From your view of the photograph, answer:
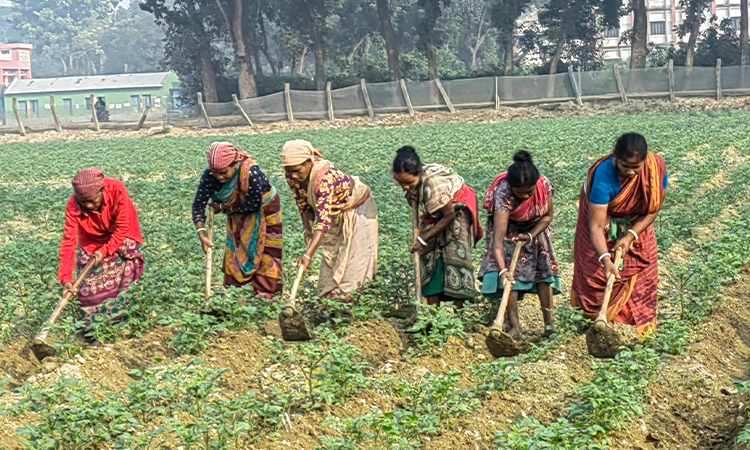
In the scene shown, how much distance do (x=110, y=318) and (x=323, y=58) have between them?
34335 mm

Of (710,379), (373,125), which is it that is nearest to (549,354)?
(710,379)

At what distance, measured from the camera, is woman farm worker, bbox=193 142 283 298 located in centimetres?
750

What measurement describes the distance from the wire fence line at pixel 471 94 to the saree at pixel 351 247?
29061mm

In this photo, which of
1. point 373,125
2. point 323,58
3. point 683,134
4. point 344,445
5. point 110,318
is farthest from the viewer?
point 323,58

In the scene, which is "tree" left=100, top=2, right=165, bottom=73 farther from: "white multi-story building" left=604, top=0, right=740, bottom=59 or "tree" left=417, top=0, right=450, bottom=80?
"tree" left=417, top=0, right=450, bottom=80

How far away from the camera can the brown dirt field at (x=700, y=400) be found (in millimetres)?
5340

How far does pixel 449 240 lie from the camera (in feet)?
24.2

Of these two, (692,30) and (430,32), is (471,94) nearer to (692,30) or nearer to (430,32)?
(430,32)

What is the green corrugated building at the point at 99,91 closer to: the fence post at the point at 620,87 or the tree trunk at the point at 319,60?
the tree trunk at the point at 319,60

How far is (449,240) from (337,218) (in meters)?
0.85

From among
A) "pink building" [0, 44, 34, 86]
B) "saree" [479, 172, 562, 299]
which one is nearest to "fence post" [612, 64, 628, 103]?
"saree" [479, 172, 562, 299]

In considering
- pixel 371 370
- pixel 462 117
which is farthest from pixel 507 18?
pixel 371 370

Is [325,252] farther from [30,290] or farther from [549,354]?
[30,290]

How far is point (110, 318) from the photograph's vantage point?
23.9ft
